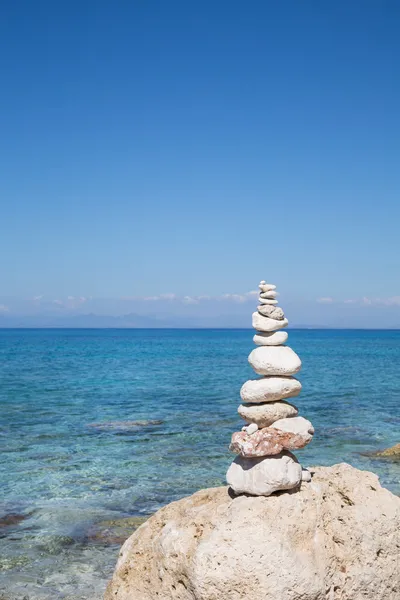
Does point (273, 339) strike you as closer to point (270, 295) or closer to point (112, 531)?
point (270, 295)

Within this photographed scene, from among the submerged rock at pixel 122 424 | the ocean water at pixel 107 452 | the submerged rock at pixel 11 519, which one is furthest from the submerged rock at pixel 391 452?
the submerged rock at pixel 11 519

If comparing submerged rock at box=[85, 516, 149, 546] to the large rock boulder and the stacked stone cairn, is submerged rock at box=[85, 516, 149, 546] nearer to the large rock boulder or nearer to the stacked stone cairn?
the large rock boulder

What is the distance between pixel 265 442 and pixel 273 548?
1.29 m

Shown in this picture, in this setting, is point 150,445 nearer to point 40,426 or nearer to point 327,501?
point 40,426

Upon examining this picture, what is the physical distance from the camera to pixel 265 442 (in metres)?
7.87

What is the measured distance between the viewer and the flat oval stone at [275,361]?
8383 millimetres

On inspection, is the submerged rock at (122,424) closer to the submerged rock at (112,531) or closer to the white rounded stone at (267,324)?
the submerged rock at (112,531)

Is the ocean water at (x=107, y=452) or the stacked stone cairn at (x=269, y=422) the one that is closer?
the stacked stone cairn at (x=269, y=422)

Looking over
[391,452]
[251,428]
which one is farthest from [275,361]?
[391,452]

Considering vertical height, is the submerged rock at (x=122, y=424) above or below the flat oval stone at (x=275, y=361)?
below

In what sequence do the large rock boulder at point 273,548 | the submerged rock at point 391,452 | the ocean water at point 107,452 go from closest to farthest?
the large rock boulder at point 273,548 → the ocean water at point 107,452 → the submerged rock at point 391,452

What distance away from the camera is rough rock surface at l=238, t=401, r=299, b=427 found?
8391 mm

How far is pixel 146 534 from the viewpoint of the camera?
8164 mm

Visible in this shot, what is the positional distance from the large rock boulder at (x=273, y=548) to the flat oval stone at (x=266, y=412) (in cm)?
95
